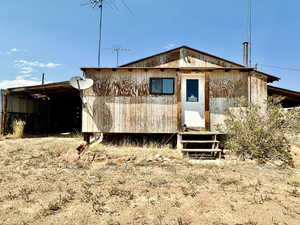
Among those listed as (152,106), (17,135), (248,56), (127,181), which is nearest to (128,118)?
(152,106)

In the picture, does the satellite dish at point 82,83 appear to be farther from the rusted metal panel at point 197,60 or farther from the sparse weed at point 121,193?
the rusted metal panel at point 197,60

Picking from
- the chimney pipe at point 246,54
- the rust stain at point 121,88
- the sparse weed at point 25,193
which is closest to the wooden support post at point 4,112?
the rust stain at point 121,88

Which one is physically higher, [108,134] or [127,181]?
[108,134]

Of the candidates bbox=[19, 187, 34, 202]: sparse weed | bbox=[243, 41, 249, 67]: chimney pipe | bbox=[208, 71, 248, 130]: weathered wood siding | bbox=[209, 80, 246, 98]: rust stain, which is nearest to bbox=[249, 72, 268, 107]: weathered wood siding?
bbox=[208, 71, 248, 130]: weathered wood siding

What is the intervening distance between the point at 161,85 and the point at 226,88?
3.03m

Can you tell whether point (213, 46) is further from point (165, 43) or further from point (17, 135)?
point (17, 135)

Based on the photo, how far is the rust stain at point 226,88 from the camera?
8.29 meters

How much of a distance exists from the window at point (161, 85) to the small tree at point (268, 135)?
349 cm

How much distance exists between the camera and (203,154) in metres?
7.31

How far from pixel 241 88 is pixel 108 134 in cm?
672

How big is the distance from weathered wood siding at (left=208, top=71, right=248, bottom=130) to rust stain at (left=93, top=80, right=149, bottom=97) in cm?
310

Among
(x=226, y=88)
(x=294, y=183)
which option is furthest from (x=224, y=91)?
(x=294, y=183)

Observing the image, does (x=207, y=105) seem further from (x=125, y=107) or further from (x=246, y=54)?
(x=246, y=54)

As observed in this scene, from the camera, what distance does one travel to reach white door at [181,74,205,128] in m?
8.38
